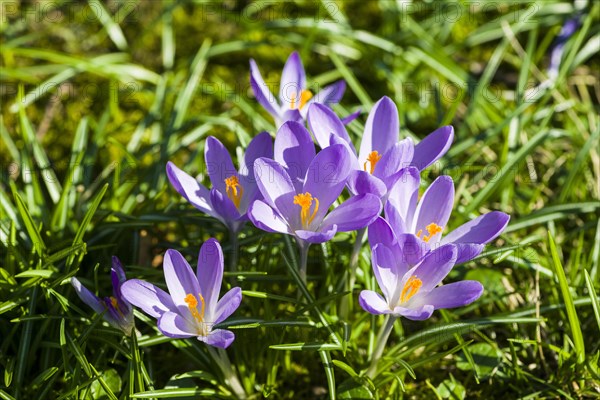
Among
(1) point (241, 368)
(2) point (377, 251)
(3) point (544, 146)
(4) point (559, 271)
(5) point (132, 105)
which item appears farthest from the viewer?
(5) point (132, 105)

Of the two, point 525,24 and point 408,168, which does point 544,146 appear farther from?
point 408,168

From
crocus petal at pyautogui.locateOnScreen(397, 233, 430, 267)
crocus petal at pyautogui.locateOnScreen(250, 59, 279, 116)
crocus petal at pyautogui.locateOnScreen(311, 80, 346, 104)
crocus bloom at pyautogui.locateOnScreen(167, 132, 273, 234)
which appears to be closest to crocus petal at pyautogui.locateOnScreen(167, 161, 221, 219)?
crocus bloom at pyautogui.locateOnScreen(167, 132, 273, 234)

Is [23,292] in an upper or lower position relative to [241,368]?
upper

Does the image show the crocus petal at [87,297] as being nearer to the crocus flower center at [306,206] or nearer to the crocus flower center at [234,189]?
the crocus flower center at [234,189]

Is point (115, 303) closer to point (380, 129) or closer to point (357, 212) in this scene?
point (357, 212)

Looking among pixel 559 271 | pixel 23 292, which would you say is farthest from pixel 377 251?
pixel 23 292

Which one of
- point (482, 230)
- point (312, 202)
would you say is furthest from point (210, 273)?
point (482, 230)
